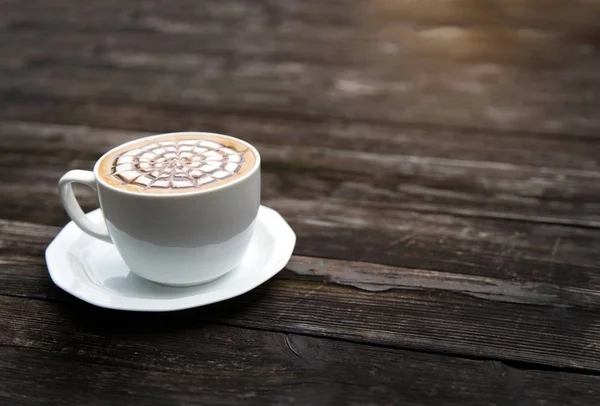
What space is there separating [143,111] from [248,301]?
861 millimetres

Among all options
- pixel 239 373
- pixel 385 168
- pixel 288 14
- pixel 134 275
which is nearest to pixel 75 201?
pixel 134 275

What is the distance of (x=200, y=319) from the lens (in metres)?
0.60

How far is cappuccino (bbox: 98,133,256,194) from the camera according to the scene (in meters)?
0.58

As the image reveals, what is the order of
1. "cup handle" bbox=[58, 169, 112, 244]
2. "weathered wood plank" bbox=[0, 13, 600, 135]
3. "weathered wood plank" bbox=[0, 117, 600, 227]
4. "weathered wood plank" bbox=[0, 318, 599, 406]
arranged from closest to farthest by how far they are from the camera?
1. "weathered wood plank" bbox=[0, 318, 599, 406]
2. "cup handle" bbox=[58, 169, 112, 244]
3. "weathered wood plank" bbox=[0, 117, 600, 227]
4. "weathered wood plank" bbox=[0, 13, 600, 135]

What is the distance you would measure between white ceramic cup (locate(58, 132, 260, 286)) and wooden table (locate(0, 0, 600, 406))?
1.9 inches

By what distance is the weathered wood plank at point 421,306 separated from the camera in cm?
58

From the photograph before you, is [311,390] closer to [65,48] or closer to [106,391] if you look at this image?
[106,391]

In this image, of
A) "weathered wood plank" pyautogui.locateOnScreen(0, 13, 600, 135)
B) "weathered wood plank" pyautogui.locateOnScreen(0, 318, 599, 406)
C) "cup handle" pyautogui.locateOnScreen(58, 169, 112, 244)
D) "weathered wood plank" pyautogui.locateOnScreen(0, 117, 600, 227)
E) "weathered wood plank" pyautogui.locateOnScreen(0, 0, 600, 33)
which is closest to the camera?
"weathered wood plank" pyautogui.locateOnScreen(0, 318, 599, 406)

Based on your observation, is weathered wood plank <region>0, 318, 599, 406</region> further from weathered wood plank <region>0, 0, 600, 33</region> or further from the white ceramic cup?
weathered wood plank <region>0, 0, 600, 33</region>

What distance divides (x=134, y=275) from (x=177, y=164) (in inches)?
5.4

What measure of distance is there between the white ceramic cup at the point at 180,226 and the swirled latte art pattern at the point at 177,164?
19 millimetres

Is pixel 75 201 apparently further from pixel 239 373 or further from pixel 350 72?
pixel 350 72

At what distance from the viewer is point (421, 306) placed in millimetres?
636

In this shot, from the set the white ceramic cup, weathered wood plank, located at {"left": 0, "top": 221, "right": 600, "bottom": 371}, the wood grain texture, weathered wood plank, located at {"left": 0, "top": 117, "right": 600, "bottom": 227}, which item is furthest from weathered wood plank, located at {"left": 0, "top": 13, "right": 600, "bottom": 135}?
the white ceramic cup
